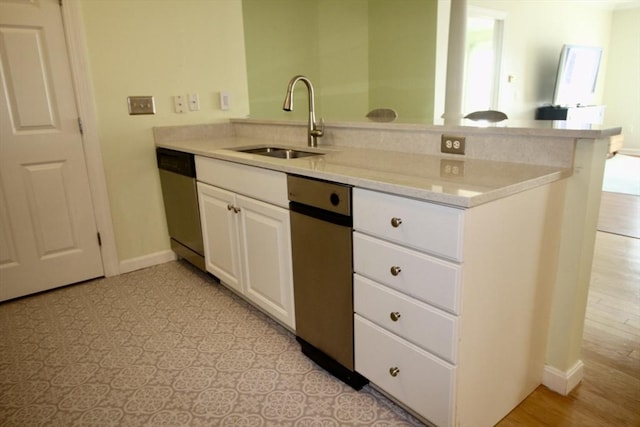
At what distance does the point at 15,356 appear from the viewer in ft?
6.45

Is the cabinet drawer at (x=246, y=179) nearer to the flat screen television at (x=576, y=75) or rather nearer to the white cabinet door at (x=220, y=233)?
the white cabinet door at (x=220, y=233)

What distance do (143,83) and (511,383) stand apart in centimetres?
263

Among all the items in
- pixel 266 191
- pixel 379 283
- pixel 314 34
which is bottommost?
pixel 379 283

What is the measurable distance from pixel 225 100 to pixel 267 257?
5.17 feet

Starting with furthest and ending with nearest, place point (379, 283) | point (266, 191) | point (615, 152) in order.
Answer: point (615, 152), point (266, 191), point (379, 283)

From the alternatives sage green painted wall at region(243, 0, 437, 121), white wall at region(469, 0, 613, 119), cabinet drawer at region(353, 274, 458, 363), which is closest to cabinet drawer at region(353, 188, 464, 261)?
cabinet drawer at region(353, 274, 458, 363)

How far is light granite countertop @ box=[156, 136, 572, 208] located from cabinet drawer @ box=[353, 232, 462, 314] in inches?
7.2

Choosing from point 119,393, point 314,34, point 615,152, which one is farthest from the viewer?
point 615,152

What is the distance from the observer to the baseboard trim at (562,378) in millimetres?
1608

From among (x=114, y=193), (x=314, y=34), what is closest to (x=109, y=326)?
(x=114, y=193)

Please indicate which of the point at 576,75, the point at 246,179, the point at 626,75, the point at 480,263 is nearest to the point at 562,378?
the point at 480,263

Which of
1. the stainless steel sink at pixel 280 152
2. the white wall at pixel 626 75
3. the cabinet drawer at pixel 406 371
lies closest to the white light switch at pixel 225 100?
the stainless steel sink at pixel 280 152

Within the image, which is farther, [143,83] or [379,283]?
[143,83]

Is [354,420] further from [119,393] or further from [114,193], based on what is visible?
[114,193]
